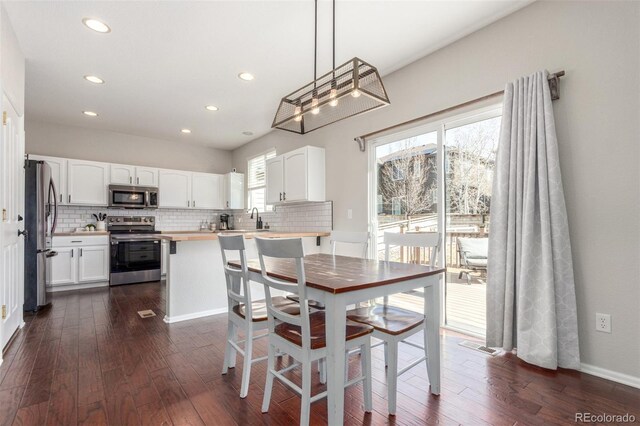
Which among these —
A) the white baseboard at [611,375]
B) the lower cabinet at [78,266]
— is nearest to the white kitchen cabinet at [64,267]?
the lower cabinet at [78,266]

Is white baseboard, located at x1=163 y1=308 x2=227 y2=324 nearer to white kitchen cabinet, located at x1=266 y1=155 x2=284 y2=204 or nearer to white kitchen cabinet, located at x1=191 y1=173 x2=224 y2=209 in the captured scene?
white kitchen cabinet, located at x1=266 y1=155 x2=284 y2=204

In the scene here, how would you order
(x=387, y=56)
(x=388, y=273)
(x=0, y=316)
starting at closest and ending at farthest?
(x=388, y=273) < (x=0, y=316) < (x=387, y=56)

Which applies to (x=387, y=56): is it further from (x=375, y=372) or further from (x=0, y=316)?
(x=0, y=316)

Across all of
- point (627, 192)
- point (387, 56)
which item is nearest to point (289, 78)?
point (387, 56)

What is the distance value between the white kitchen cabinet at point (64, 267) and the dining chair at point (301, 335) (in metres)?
4.52

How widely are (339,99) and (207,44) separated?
1.67 m

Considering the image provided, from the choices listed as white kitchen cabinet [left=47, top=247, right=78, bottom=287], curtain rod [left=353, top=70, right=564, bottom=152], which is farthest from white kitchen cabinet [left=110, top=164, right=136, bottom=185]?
curtain rod [left=353, top=70, right=564, bottom=152]

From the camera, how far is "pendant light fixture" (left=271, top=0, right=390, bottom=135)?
1933mm

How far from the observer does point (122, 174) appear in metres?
5.52

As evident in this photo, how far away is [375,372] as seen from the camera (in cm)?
222

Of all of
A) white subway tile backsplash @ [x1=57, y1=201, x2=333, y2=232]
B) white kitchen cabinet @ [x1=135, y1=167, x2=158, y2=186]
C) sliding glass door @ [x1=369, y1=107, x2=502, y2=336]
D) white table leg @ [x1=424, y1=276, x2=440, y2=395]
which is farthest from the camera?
white kitchen cabinet @ [x1=135, y1=167, x2=158, y2=186]

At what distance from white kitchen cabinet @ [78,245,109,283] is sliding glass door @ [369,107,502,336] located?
14.6 ft

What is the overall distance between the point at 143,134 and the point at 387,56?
472 cm

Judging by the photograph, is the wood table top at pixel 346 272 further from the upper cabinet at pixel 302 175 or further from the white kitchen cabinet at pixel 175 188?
the white kitchen cabinet at pixel 175 188
